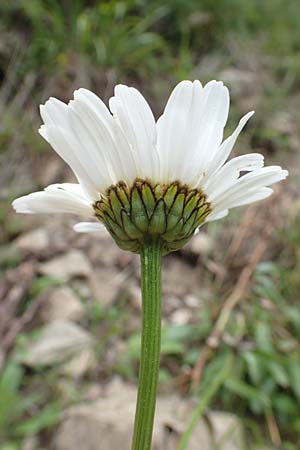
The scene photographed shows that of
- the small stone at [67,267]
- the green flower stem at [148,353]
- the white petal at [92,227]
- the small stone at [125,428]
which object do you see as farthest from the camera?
the small stone at [67,267]

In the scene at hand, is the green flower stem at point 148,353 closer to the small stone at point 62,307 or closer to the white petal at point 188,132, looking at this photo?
the white petal at point 188,132

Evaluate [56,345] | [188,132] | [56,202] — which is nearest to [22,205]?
[56,202]

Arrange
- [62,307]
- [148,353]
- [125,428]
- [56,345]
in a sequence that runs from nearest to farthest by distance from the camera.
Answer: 1. [148,353]
2. [125,428]
3. [56,345]
4. [62,307]

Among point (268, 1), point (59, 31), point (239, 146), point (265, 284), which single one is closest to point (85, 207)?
point (265, 284)

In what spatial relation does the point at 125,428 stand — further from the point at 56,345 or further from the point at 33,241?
the point at 33,241

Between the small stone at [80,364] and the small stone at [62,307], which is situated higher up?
the small stone at [62,307]

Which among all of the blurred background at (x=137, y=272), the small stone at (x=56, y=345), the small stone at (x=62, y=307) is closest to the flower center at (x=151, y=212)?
the blurred background at (x=137, y=272)

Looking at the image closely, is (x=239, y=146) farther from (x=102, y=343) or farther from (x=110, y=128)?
(x=110, y=128)
